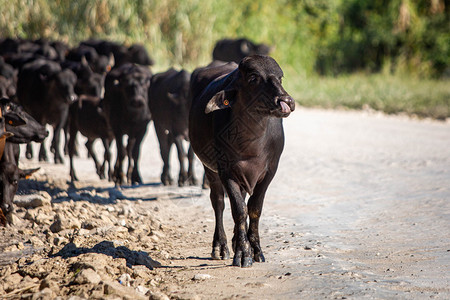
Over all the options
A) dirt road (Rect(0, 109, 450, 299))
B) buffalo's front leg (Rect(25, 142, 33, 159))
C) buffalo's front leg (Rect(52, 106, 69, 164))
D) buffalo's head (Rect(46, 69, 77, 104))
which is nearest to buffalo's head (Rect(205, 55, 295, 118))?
dirt road (Rect(0, 109, 450, 299))

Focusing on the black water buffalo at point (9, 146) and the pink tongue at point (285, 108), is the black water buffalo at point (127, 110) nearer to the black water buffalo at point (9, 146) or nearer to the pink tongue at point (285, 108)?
the black water buffalo at point (9, 146)

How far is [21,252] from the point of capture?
23.3 feet

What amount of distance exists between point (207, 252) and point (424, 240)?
215 centimetres

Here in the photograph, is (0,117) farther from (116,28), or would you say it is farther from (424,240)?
(116,28)

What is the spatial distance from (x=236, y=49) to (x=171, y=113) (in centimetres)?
1103

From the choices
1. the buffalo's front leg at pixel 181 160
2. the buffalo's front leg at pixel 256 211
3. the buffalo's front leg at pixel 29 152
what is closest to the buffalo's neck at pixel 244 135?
the buffalo's front leg at pixel 256 211

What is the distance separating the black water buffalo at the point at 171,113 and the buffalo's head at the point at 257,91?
4499 mm

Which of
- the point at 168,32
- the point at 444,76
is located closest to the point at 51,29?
the point at 168,32

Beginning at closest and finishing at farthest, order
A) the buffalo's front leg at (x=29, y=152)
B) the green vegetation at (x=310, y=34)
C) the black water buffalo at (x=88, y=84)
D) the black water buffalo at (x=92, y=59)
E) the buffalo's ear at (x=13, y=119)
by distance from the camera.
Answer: the buffalo's ear at (x=13, y=119) → the black water buffalo at (x=88, y=84) → the buffalo's front leg at (x=29, y=152) → the black water buffalo at (x=92, y=59) → the green vegetation at (x=310, y=34)

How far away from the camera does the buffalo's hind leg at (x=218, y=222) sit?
6.59 m

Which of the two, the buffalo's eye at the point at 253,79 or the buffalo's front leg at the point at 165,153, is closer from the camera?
the buffalo's eye at the point at 253,79

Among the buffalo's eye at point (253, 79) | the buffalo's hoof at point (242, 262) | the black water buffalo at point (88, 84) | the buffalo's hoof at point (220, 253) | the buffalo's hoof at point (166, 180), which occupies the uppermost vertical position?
the buffalo's eye at point (253, 79)

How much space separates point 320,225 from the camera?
7926 millimetres

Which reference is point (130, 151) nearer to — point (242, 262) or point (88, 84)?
point (88, 84)
